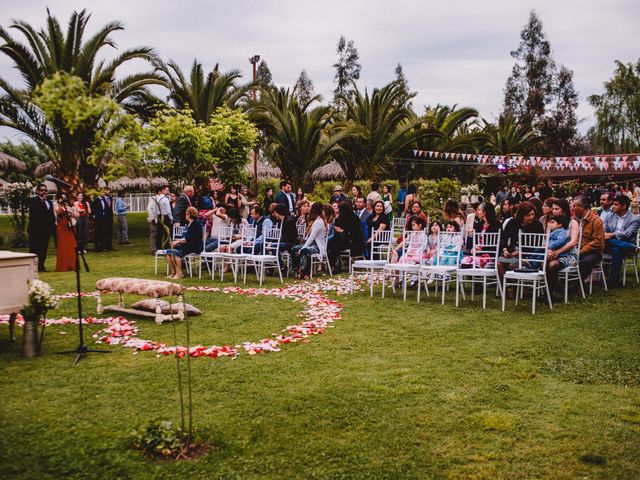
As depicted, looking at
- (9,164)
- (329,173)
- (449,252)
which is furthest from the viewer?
(329,173)

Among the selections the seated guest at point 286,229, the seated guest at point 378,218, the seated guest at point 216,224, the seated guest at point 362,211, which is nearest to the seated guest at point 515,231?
the seated guest at point 378,218

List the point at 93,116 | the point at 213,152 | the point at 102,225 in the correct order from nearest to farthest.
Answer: the point at 93,116
the point at 213,152
the point at 102,225

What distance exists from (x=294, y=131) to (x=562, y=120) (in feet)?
109

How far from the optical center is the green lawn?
13.1 feet

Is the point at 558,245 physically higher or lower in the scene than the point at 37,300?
higher

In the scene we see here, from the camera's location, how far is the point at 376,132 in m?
24.7

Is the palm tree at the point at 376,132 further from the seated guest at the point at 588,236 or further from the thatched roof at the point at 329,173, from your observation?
the seated guest at the point at 588,236

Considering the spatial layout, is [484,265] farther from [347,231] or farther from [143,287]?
[143,287]

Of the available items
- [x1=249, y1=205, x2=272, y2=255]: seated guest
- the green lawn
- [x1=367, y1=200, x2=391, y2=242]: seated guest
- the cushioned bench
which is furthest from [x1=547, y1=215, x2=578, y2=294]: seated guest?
the cushioned bench

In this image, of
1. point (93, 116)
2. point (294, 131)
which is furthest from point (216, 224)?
point (294, 131)

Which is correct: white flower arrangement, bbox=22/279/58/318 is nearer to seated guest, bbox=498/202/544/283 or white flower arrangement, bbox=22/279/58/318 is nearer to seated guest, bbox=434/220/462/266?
seated guest, bbox=434/220/462/266

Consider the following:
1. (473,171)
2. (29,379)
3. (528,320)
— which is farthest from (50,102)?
(473,171)

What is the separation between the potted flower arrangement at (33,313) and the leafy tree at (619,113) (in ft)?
152

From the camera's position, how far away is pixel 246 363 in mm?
6277
